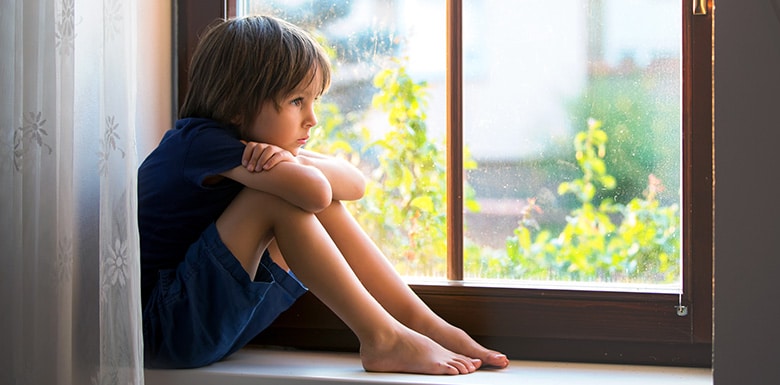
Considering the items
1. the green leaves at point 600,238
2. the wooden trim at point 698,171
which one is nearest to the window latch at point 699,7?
the wooden trim at point 698,171

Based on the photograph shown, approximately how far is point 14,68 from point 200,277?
15.9 inches

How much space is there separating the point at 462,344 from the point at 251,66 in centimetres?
57

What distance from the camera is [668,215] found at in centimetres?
153

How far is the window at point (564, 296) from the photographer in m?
1.49

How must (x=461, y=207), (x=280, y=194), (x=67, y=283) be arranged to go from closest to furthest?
(x=67, y=283)
(x=280, y=194)
(x=461, y=207)

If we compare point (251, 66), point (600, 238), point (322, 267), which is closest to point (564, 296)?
point (600, 238)

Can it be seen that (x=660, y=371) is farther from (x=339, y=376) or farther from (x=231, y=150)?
(x=231, y=150)

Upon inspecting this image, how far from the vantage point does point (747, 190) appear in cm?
116

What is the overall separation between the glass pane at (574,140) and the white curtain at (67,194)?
619 mm

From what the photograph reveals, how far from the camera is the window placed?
1.49 metres

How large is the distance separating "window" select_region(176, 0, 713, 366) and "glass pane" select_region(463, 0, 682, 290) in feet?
0.06

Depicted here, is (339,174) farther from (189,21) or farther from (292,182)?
(189,21)

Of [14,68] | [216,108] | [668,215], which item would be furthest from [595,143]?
[14,68]

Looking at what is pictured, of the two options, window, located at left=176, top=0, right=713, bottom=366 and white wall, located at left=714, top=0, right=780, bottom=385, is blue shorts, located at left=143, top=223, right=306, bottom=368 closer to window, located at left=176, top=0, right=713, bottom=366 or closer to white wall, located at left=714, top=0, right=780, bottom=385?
window, located at left=176, top=0, right=713, bottom=366
